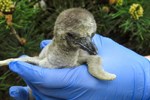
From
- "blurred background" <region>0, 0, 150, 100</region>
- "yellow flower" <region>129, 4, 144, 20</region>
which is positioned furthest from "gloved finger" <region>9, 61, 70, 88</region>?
"yellow flower" <region>129, 4, 144, 20</region>

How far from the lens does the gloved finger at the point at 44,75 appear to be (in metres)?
1.52

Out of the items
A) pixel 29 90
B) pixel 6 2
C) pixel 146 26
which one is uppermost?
pixel 6 2

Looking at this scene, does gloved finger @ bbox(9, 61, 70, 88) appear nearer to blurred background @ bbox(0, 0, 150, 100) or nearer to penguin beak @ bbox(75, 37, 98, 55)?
penguin beak @ bbox(75, 37, 98, 55)

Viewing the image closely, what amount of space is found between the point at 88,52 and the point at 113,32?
0.62 metres

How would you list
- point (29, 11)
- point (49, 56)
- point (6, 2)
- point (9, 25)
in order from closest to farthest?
point (49, 56) < point (6, 2) < point (9, 25) < point (29, 11)

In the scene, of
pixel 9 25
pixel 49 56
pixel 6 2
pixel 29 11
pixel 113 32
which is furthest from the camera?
pixel 113 32

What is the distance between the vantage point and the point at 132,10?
1.90m

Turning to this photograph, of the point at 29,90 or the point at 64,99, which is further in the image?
the point at 29,90

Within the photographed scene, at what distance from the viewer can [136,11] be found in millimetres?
1899

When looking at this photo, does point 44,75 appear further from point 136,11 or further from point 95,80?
point 136,11

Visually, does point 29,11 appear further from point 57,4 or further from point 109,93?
point 109,93

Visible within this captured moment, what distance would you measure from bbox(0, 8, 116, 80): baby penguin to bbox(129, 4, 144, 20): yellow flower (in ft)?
1.38

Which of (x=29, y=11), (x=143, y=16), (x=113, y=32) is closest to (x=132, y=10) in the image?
(x=143, y=16)

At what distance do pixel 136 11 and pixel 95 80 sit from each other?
472 millimetres
